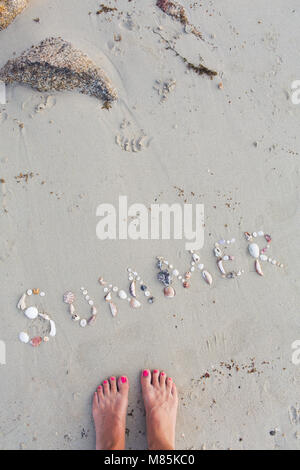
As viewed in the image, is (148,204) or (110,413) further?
(148,204)

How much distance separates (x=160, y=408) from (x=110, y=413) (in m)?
0.47

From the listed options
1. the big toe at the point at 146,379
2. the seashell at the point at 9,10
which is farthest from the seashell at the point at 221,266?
the seashell at the point at 9,10

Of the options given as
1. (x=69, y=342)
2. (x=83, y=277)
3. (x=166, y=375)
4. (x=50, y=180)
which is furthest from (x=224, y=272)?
(x=50, y=180)

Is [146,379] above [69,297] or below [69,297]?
below

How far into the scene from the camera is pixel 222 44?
12.0ft

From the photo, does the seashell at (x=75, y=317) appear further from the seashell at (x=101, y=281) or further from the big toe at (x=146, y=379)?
the big toe at (x=146, y=379)

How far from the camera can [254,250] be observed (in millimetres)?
3596

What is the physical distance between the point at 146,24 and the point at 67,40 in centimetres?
78

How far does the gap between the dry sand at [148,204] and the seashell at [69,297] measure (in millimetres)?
62

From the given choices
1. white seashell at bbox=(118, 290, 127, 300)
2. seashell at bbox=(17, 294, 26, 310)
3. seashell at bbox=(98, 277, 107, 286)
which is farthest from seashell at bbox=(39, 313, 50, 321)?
white seashell at bbox=(118, 290, 127, 300)

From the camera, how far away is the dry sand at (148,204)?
351 cm

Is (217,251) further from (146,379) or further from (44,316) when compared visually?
(44,316)

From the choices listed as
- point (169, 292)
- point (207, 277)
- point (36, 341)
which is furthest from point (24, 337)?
point (207, 277)

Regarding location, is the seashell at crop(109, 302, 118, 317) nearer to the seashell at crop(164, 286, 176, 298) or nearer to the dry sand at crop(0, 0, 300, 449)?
the dry sand at crop(0, 0, 300, 449)
